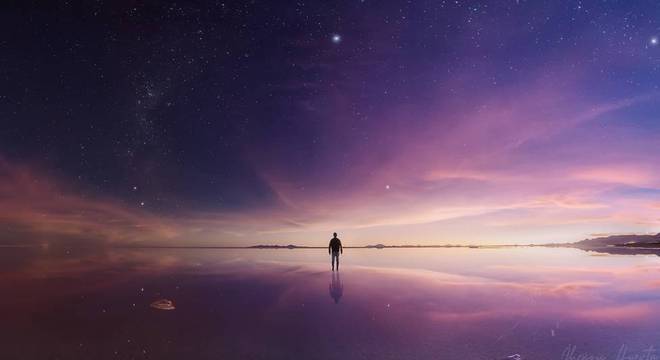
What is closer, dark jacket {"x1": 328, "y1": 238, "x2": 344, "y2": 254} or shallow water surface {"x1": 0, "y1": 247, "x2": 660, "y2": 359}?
shallow water surface {"x1": 0, "y1": 247, "x2": 660, "y2": 359}

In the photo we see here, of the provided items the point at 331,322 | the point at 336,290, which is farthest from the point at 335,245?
the point at 331,322

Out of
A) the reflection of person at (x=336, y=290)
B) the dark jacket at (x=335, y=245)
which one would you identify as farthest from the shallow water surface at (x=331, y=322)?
the dark jacket at (x=335, y=245)

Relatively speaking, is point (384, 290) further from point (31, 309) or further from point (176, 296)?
point (31, 309)

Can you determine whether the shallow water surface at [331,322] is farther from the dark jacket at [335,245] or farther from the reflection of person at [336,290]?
the dark jacket at [335,245]

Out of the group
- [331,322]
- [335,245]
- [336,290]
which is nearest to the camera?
[331,322]

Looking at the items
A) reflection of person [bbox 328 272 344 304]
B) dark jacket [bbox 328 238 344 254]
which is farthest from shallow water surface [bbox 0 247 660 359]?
dark jacket [bbox 328 238 344 254]

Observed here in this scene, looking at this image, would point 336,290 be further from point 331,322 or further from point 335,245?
point 335,245

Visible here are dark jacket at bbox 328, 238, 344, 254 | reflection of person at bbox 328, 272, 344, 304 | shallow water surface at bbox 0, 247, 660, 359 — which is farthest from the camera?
dark jacket at bbox 328, 238, 344, 254

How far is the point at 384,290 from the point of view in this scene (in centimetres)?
1540

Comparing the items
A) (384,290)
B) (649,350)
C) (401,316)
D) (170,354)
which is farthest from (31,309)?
(649,350)

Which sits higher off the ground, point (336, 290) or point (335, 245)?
point (335, 245)

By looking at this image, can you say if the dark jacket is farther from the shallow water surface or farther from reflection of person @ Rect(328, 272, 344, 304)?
the shallow water surface

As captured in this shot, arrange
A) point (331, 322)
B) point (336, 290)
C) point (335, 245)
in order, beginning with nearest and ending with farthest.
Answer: point (331, 322), point (336, 290), point (335, 245)

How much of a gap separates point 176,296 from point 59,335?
17.8ft
